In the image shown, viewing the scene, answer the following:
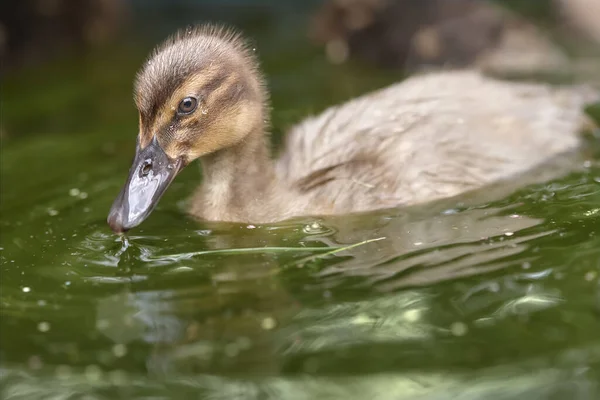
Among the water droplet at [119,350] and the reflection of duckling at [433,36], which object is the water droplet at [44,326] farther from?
the reflection of duckling at [433,36]

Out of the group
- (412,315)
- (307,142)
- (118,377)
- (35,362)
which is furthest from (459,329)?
(307,142)

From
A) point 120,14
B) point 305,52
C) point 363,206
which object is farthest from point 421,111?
point 120,14

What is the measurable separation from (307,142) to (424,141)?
0.64 meters

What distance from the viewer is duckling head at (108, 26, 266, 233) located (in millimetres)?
3980

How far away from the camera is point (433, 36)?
736cm

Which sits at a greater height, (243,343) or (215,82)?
(215,82)

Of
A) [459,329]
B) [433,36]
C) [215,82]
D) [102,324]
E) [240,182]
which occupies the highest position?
[433,36]

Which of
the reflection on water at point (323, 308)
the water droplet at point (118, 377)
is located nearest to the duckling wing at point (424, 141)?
the reflection on water at point (323, 308)

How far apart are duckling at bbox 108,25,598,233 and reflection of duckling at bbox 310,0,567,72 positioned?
7.41 feet

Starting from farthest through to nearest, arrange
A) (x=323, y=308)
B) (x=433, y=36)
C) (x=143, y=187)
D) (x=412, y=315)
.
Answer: (x=433, y=36), (x=143, y=187), (x=323, y=308), (x=412, y=315)

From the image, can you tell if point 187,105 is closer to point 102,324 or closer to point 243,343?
point 102,324

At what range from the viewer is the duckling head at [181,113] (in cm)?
398

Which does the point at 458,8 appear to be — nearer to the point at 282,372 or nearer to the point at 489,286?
the point at 489,286

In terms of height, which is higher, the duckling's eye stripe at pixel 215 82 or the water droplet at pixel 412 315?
the duckling's eye stripe at pixel 215 82
